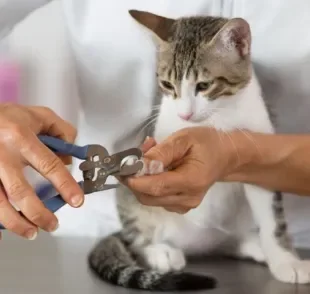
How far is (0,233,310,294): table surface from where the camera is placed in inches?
41.4

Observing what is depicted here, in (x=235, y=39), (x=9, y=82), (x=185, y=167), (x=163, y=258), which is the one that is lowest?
(x=163, y=258)

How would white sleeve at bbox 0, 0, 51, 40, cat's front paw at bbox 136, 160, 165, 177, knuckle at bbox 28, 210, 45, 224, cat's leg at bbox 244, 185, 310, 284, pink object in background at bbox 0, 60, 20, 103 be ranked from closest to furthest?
knuckle at bbox 28, 210, 45, 224 < cat's front paw at bbox 136, 160, 165, 177 < cat's leg at bbox 244, 185, 310, 284 < white sleeve at bbox 0, 0, 51, 40 < pink object in background at bbox 0, 60, 20, 103

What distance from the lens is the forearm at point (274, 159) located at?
1.10 meters

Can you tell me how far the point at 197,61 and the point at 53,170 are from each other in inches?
17.7

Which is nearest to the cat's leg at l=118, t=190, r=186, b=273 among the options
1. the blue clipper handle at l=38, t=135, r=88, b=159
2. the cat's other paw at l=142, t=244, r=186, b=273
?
the cat's other paw at l=142, t=244, r=186, b=273

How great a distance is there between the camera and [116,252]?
1187 millimetres

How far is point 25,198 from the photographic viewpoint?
79 cm

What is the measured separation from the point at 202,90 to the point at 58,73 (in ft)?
1.33

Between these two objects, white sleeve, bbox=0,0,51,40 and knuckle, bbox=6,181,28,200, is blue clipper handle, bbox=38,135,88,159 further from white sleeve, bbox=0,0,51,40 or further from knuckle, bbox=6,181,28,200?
white sleeve, bbox=0,0,51,40

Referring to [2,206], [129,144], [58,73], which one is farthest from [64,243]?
[2,206]

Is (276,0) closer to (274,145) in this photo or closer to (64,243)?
(274,145)

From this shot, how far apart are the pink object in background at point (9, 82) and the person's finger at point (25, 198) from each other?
74 cm

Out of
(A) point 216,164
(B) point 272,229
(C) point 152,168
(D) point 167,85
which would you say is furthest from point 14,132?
(B) point 272,229

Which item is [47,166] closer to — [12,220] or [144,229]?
[12,220]
